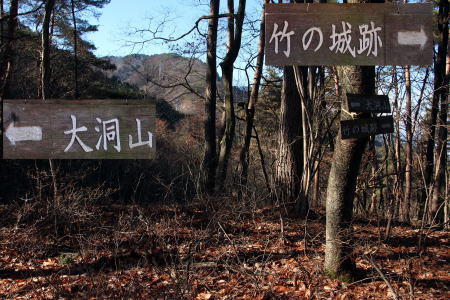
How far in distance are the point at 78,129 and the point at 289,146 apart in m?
5.82

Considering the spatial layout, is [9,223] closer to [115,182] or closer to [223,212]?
[223,212]

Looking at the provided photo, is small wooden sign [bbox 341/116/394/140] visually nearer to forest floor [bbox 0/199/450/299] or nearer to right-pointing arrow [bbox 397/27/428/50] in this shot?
right-pointing arrow [bbox 397/27/428/50]

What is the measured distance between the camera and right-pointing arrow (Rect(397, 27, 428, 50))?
11.8ft

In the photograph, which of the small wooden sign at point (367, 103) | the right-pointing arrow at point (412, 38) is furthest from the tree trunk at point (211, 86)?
the right-pointing arrow at point (412, 38)

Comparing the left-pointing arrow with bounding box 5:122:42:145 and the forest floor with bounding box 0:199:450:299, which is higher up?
the left-pointing arrow with bounding box 5:122:42:145

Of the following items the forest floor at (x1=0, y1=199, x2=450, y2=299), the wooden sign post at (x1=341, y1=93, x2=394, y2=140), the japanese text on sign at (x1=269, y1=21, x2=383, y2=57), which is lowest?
the forest floor at (x1=0, y1=199, x2=450, y2=299)

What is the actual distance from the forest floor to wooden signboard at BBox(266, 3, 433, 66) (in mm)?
1902

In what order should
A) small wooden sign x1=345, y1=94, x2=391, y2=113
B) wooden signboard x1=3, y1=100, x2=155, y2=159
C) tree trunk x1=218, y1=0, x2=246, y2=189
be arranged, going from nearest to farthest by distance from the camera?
wooden signboard x1=3, y1=100, x2=155, y2=159 < small wooden sign x1=345, y1=94, x2=391, y2=113 < tree trunk x1=218, y1=0, x2=246, y2=189

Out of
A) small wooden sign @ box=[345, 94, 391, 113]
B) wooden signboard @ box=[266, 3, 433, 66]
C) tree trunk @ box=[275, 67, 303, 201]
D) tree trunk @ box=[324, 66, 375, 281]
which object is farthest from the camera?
tree trunk @ box=[275, 67, 303, 201]

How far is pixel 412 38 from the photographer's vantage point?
3604mm

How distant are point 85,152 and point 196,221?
4.98 metres

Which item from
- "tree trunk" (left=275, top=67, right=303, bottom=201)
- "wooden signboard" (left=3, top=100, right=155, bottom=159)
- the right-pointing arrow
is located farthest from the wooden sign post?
"tree trunk" (left=275, top=67, right=303, bottom=201)

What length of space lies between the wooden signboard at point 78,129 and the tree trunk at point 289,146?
17.2ft

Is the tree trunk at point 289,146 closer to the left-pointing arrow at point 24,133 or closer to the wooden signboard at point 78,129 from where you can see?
the wooden signboard at point 78,129
